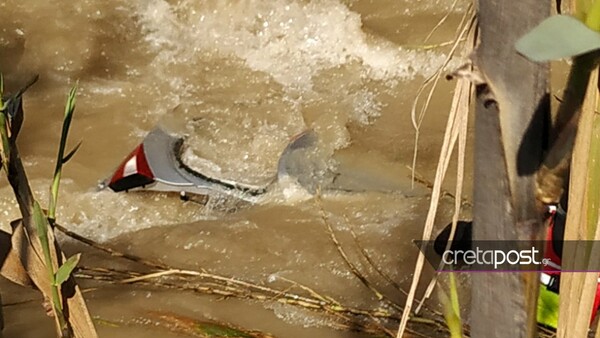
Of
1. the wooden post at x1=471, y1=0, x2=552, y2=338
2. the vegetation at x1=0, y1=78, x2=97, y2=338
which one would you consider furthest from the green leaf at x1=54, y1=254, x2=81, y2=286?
the wooden post at x1=471, y1=0, x2=552, y2=338

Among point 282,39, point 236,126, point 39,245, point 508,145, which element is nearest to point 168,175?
point 236,126

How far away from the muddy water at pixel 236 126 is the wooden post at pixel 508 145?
0.83 m

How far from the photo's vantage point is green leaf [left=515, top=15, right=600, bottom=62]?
0.33 metres

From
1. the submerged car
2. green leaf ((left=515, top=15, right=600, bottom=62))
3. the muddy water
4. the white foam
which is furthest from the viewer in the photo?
the white foam

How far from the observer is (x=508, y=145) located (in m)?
0.40

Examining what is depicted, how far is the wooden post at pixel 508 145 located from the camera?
388 mm

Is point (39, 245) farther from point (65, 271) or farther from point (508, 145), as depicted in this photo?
point (508, 145)

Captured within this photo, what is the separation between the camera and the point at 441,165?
46 cm

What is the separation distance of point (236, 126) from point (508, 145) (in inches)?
58.2

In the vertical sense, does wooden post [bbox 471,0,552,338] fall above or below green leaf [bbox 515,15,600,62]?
below

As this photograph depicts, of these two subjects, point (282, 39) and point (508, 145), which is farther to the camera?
point (282, 39)

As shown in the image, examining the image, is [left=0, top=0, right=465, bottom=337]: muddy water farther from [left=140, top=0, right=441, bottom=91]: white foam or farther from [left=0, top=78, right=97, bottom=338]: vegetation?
[left=0, top=78, right=97, bottom=338]: vegetation

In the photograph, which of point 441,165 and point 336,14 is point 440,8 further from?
point 441,165

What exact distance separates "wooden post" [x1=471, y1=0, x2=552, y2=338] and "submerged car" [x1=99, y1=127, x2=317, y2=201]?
1200mm
